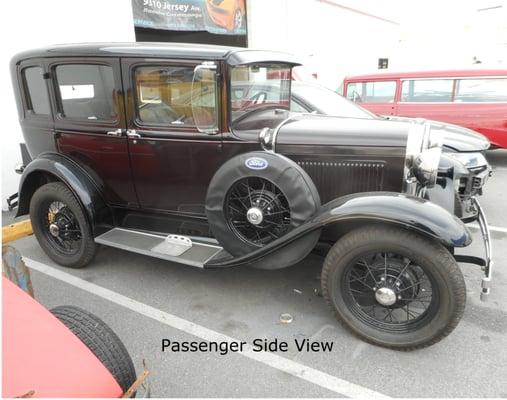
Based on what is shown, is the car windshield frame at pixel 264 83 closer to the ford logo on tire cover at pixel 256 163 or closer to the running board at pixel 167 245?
the ford logo on tire cover at pixel 256 163

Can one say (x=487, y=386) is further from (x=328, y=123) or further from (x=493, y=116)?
(x=493, y=116)

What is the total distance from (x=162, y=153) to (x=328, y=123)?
4.43ft

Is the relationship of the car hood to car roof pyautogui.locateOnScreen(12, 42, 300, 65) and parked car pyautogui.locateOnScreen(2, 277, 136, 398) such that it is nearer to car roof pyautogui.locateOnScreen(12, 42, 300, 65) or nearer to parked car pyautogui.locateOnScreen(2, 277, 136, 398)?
car roof pyautogui.locateOnScreen(12, 42, 300, 65)

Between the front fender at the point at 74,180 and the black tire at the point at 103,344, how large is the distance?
5.59 feet

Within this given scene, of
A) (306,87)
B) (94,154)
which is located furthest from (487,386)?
(306,87)

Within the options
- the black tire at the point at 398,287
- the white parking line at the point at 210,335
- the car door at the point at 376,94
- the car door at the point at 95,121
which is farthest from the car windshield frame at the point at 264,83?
the car door at the point at 376,94

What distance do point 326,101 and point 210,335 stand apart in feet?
11.6

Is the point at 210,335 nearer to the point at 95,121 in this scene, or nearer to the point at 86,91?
the point at 95,121

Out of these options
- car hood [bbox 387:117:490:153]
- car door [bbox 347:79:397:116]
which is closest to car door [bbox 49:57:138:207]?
car hood [bbox 387:117:490:153]

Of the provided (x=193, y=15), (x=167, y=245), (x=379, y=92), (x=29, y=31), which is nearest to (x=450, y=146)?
(x=167, y=245)

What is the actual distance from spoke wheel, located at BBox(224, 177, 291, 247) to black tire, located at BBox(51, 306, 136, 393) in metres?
1.30

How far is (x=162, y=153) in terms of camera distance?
3203mm

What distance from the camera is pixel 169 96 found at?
10.2 feet

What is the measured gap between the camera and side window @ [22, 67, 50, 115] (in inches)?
140
